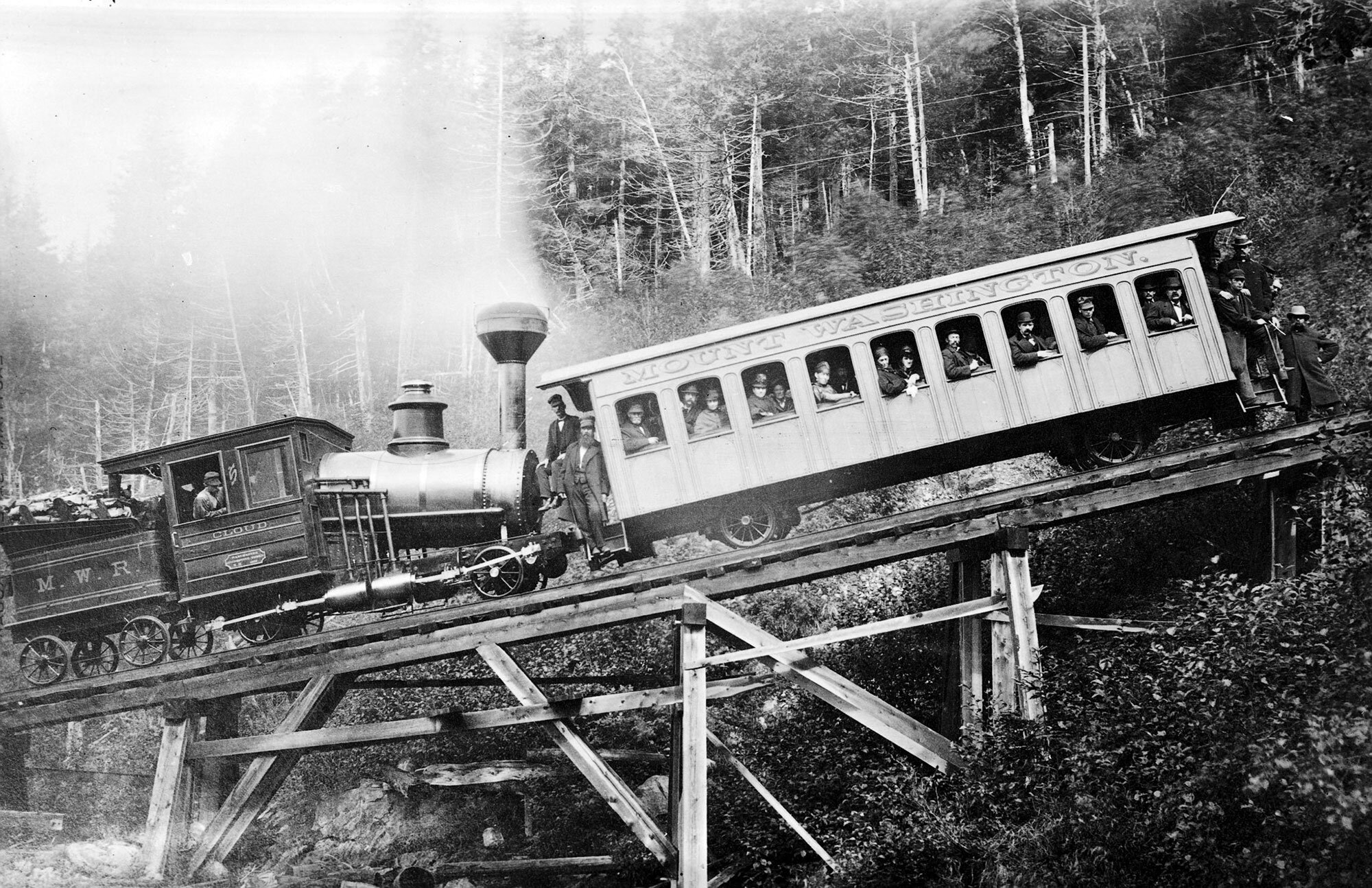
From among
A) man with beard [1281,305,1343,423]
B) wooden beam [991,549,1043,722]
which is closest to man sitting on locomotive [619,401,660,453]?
wooden beam [991,549,1043,722]

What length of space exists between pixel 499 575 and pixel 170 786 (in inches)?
146

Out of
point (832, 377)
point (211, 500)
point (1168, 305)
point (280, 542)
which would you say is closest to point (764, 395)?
point (832, 377)

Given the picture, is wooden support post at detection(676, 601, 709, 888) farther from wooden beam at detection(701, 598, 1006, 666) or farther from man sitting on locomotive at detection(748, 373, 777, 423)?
man sitting on locomotive at detection(748, 373, 777, 423)

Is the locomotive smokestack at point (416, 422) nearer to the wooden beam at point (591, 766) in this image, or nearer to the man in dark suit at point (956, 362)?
the wooden beam at point (591, 766)

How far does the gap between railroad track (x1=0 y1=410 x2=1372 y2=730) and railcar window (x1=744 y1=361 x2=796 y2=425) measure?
1.64 meters

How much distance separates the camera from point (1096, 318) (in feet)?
32.0

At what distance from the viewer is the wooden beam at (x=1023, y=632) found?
7730 mm

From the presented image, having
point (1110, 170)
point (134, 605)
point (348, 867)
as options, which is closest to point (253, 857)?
point (348, 867)

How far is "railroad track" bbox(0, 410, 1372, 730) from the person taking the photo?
26.3 feet

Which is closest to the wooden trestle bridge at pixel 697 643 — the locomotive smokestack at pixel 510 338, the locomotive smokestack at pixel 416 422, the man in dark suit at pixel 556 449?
the man in dark suit at pixel 556 449

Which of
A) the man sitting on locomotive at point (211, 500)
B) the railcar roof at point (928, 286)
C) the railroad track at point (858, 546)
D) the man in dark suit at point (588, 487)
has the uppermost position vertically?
the railcar roof at point (928, 286)

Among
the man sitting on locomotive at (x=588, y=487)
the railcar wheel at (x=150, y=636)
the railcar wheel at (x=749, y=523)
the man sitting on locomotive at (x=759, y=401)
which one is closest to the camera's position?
the man sitting on locomotive at (x=759, y=401)

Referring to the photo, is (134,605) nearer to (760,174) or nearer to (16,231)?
(16,231)

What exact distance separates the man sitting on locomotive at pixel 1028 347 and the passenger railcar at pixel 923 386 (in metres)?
0.07
